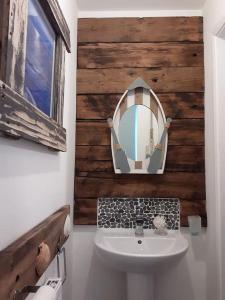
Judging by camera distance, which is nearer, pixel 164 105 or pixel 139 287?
pixel 139 287

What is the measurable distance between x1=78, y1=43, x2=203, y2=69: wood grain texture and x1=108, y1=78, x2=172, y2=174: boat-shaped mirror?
0.17 meters

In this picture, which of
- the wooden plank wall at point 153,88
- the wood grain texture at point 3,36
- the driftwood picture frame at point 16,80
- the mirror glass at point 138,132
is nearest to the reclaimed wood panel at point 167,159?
the wooden plank wall at point 153,88

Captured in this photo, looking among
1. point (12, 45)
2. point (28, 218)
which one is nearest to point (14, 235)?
point (28, 218)

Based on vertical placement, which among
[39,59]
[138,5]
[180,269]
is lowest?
[180,269]

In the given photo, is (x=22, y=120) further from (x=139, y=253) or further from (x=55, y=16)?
(x=139, y=253)

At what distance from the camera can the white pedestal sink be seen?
52.1 inches

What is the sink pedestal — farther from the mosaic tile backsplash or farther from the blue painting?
the blue painting

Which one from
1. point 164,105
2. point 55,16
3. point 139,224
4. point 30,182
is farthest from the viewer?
point 164,105

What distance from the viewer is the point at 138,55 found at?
6.14 feet

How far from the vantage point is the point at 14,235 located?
A: 0.78m

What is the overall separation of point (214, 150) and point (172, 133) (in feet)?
1.01

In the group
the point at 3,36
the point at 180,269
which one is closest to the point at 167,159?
the point at 180,269

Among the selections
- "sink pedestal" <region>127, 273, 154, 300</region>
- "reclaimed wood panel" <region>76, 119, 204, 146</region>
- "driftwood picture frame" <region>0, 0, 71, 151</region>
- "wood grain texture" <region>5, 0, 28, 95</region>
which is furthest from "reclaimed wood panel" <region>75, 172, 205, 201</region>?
"wood grain texture" <region>5, 0, 28, 95</region>

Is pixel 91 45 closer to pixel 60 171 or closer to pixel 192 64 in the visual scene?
pixel 192 64
